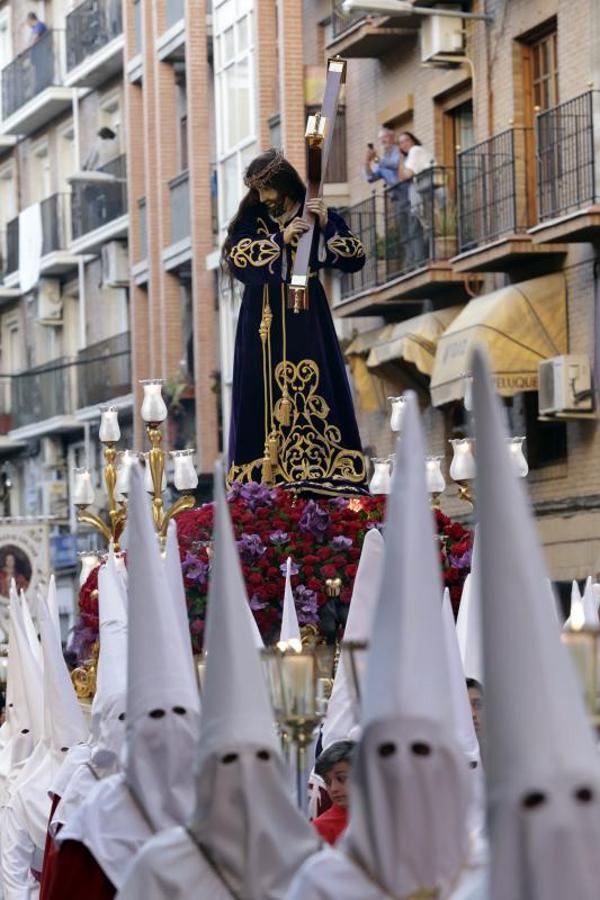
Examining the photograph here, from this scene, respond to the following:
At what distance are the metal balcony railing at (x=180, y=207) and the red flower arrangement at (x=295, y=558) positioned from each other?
91.3 ft

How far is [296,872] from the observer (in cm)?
733

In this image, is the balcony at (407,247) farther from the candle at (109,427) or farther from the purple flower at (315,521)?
the purple flower at (315,521)

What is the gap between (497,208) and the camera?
96.2ft

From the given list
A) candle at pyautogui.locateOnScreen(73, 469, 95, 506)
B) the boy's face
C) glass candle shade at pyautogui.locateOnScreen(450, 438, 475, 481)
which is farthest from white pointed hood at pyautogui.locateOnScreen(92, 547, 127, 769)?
candle at pyautogui.locateOnScreen(73, 469, 95, 506)

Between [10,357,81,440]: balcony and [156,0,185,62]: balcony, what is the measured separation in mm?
6882

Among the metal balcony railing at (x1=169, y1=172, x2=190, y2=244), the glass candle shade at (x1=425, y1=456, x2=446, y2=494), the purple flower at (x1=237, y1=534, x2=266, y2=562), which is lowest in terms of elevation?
the purple flower at (x1=237, y1=534, x2=266, y2=562)

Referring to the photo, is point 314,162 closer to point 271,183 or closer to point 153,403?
point 271,183

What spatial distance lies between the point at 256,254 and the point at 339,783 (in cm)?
441

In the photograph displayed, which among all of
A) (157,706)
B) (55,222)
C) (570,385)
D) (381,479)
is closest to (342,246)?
(381,479)

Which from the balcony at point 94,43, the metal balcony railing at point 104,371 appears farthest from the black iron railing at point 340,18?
the metal balcony railing at point 104,371

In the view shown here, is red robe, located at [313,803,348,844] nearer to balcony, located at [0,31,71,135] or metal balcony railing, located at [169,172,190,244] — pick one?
metal balcony railing, located at [169,172,190,244]

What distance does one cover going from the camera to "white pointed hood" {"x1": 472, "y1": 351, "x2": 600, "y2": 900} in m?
5.83

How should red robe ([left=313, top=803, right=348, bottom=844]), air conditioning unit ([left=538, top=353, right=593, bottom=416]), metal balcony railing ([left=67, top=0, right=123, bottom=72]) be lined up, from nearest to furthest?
red robe ([left=313, top=803, right=348, bottom=844]) → air conditioning unit ([left=538, top=353, right=593, bottom=416]) → metal balcony railing ([left=67, top=0, right=123, bottom=72])

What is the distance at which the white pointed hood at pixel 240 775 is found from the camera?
7281 millimetres
